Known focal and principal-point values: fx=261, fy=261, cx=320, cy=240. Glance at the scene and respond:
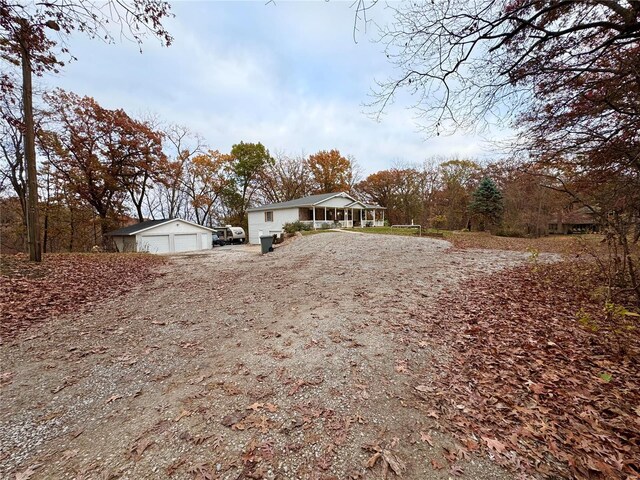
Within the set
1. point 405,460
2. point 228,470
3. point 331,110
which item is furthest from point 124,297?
point 331,110

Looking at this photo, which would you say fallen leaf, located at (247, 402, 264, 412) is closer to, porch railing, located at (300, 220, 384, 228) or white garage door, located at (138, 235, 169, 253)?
porch railing, located at (300, 220, 384, 228)

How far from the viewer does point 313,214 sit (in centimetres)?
2338

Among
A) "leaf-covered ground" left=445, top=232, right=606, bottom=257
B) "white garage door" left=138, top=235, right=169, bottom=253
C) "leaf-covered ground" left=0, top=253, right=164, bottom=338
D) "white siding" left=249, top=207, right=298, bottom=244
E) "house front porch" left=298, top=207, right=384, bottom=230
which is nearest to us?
"leaf-covered ground" left=0, top=253, right=164, bottom=338

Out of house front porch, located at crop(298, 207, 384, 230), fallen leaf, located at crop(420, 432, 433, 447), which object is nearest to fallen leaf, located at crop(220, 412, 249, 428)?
fallen leaf, located at crop(420, 432, 433, 447)

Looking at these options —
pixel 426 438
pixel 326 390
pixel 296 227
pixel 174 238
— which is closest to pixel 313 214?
pixel 296 227

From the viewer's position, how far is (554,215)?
2486cm

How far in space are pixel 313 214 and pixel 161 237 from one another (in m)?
12.7

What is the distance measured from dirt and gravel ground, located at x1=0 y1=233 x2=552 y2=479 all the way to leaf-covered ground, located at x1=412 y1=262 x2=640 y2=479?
267 mm

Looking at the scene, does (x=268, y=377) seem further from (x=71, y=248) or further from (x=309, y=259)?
(x=71, y=248)

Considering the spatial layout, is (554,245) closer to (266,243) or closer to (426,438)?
(266,243)

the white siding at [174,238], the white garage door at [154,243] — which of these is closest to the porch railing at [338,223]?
the white siding at [174,238]

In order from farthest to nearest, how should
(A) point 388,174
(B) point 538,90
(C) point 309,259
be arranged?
1. (A) point 388,174
2. (C) point 309,259
3. (B) point 538,90

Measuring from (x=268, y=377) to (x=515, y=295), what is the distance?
5.21 meters

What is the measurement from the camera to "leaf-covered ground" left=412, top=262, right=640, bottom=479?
189 cm
